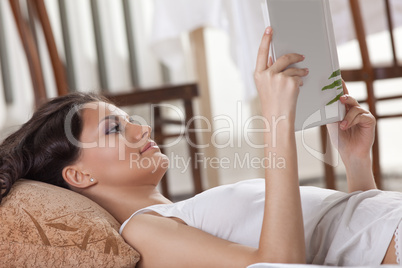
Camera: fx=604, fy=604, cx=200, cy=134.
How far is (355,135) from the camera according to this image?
3.75ft

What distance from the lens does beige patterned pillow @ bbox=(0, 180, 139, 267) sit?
1.00 metres

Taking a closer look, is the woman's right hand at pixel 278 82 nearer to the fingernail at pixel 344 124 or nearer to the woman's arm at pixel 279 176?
the woman's arm at pixel 279 176

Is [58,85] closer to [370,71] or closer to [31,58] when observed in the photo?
[31,58]

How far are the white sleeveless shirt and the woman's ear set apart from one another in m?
0.16

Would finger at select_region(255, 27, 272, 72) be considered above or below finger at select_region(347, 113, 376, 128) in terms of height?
above

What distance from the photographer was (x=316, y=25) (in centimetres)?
94

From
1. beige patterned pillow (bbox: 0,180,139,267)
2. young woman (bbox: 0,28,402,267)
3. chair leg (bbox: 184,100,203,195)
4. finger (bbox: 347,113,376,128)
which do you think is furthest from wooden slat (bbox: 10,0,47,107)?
finger (bbox: 347,113,376,128)

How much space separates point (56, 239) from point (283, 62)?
0.47m

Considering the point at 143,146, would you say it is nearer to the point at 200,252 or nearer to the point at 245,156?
the point at 200,252

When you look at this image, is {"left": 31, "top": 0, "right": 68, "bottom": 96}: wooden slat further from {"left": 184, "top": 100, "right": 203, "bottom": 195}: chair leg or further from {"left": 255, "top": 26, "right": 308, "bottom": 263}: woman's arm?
{"left": 255, "top": 26, "right": 308, "bottom": 263}: woman's arm

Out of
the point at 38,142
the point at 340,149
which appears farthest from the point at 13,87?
the point at 340,149

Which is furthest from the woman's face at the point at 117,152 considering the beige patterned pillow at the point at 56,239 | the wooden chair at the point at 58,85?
the wooden chair at the point at 58,85

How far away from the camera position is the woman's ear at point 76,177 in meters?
1.19

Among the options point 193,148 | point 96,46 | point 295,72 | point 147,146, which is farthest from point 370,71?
A: point 96,46
